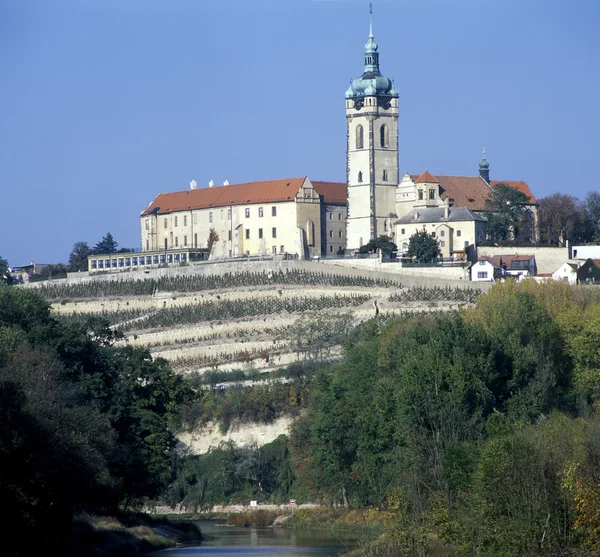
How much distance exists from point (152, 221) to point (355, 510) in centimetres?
6831

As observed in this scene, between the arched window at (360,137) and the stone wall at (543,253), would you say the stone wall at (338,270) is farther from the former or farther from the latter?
the arched window at (360,137)

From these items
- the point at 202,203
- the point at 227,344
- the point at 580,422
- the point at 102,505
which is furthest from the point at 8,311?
the point at 202,203

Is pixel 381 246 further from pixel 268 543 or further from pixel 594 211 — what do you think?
pixel 268 543

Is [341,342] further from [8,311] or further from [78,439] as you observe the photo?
[78,439]

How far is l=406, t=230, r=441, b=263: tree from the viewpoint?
3996 inches

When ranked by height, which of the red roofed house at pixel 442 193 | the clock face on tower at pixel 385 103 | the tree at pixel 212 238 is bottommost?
the tree at pixel 212 238

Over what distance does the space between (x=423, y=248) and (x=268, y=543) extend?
160 ft

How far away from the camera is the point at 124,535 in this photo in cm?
5097

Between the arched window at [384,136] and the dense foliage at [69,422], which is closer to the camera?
the dense foliage at [69,422]

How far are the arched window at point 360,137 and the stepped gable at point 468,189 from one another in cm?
425

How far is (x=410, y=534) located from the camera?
37.6 meters

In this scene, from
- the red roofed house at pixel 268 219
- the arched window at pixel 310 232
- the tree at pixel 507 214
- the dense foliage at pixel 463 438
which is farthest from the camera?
the red roofed house at pixel 268 219

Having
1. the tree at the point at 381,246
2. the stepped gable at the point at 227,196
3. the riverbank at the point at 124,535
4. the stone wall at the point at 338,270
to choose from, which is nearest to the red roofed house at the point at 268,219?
the stepped gable at the point at 227,196

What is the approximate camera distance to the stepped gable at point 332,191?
381 feet
